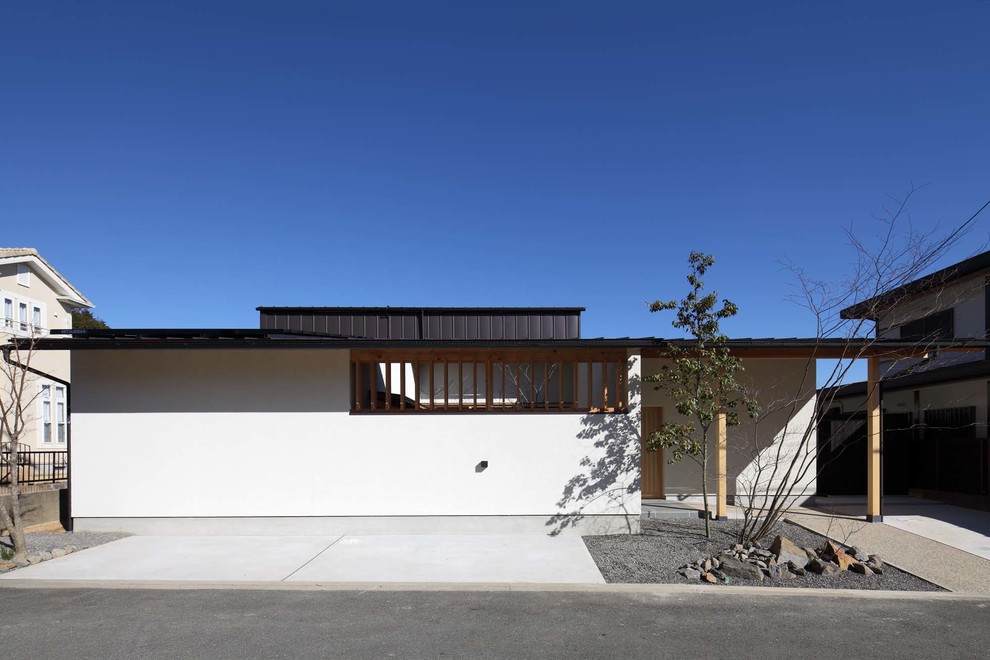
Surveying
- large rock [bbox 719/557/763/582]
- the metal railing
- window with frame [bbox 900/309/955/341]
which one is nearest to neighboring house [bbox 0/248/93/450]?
the metal railing

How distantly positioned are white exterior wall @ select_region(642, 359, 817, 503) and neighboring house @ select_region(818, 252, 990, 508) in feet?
2.70

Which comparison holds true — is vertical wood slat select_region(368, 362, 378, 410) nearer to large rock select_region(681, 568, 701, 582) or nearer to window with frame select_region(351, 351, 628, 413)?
window with frame select_region(351, 351, 628, 413)

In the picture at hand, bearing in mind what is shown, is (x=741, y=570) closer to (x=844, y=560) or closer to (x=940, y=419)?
(x=844, y=560)

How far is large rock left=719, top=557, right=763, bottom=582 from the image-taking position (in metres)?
7.48

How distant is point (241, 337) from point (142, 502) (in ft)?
10.0

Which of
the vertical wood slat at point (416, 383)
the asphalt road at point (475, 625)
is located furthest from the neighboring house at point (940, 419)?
the vertical wood slat at point (416, 383)

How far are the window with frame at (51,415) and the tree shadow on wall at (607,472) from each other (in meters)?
18.0

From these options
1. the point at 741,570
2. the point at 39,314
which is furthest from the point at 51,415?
the point at 741,570

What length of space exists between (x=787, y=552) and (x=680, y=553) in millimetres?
1366

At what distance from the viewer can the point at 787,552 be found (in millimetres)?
8086

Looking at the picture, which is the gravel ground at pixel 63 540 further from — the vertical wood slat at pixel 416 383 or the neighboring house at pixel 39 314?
the neighboring house at pixel 39 314

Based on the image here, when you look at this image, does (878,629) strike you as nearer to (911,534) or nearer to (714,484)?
(911,534)

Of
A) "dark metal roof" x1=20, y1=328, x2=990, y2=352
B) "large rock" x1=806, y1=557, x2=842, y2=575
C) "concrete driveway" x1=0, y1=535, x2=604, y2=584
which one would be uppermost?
"dark metal roof" x1=20, y1=328, x2=990, y2=352

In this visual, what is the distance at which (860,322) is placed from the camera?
364 inches
